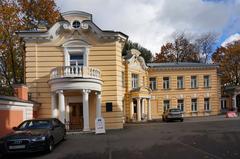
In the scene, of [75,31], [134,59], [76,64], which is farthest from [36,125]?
[134,59]

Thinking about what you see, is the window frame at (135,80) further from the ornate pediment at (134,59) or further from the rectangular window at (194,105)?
the rectangular window at (194,105)

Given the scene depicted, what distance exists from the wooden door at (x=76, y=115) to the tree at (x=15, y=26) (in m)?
9.82

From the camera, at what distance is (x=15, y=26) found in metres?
33.9

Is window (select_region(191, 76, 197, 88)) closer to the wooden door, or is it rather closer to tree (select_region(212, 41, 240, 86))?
tree (select_region(212, 41, 240, 86))

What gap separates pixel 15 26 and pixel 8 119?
18.2 meters

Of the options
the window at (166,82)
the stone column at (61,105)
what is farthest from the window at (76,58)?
the window at (166,82)

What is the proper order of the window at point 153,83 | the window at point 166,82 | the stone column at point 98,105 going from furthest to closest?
the window at point 166,82 → the window at point 153,83 → the stone column at point 98,105

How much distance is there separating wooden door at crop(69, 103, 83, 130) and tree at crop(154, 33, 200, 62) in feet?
126

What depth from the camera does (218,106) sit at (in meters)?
48.8

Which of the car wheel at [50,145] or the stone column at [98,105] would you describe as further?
the stone column at [98,105]

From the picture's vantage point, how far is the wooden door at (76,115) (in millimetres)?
26859

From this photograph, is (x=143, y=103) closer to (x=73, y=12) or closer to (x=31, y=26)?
(x=31, y=26)

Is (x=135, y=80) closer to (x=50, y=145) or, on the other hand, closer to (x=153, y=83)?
(x=153, y=83)

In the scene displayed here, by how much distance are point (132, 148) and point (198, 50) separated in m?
52.2
